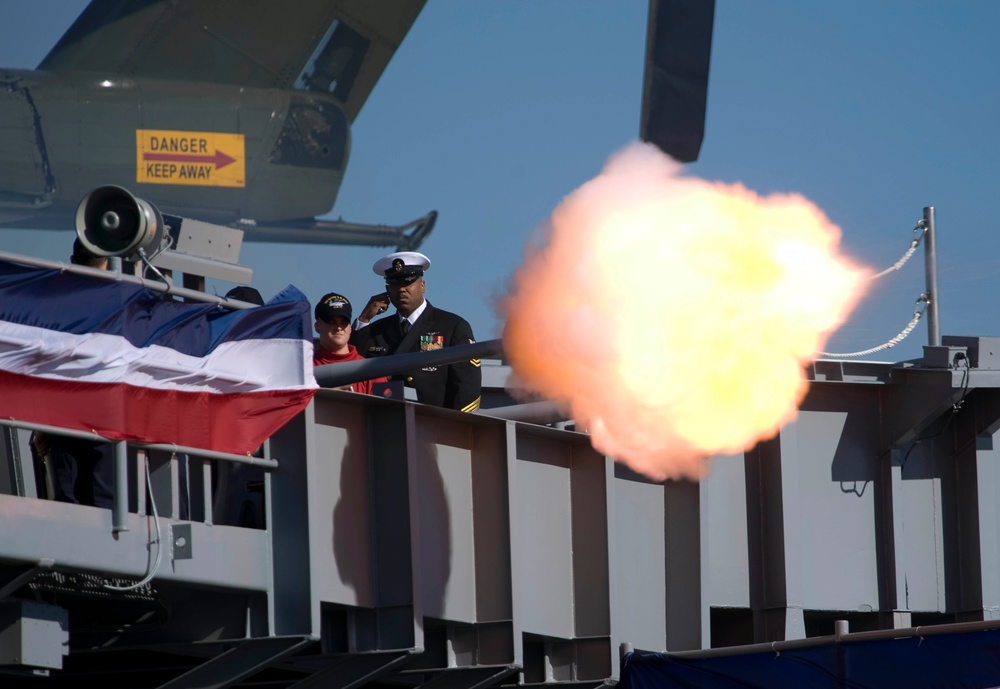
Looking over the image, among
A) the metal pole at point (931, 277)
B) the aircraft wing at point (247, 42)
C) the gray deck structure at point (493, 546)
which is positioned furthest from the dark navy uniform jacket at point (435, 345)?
the aircraft wing at point (247, 42)

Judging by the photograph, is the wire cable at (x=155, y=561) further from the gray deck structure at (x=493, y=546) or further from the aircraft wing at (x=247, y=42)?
the aircraft wing at (x=247, y=42)

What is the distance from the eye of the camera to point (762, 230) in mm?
12273

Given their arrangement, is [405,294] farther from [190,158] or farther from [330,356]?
[190,158]

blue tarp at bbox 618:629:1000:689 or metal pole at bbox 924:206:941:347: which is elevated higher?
metal pole at bbox 924:206:941:347

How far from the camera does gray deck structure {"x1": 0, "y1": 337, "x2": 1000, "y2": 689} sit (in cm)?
992

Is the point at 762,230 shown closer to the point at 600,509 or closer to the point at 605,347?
the point at 605,347

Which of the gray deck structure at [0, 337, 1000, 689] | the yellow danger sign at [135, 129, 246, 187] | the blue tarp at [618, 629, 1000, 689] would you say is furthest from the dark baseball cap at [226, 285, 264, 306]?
the yellow danger sign at [135, 129, 246, 187]

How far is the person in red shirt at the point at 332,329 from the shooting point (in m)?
11.6

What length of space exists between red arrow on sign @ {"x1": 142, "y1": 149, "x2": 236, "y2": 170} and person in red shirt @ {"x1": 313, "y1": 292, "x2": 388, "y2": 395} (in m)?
20.0

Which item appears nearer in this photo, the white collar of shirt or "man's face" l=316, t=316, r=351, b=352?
"man's face" l=316, t=316, r=351, b=352

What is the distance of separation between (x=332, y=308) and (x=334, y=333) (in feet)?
0.66

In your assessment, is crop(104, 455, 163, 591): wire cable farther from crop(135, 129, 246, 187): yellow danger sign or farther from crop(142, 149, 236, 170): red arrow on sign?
crop(142, 149, 236, 170): red arrow on sign

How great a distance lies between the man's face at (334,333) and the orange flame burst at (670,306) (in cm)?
135

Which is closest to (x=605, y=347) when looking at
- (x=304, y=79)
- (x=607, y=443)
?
(x=607, y=443)
